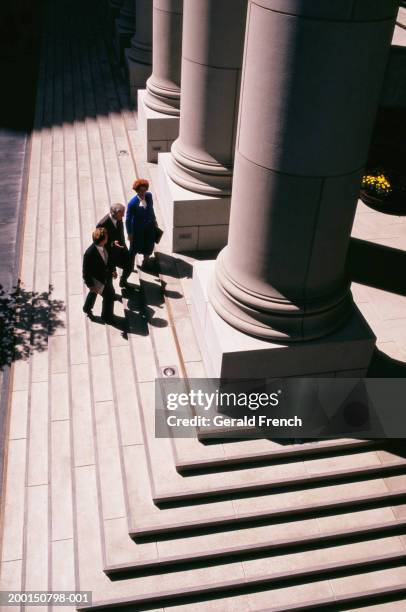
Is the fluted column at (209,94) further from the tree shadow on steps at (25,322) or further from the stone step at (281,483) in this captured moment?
the stone step at (281,483)

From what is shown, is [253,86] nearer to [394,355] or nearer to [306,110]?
[306,110]

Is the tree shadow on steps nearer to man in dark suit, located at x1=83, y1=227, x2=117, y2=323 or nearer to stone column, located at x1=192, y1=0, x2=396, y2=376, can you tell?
man in dark suit, located at x1=83, y1=227, x2=117, y2=323

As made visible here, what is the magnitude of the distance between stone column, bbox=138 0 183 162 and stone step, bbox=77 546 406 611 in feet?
38.2

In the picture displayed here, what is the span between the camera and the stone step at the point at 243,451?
8.64m

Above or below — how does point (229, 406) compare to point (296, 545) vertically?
above

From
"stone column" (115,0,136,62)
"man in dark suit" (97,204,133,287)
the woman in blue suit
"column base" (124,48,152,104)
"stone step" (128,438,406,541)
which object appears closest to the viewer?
"stone step" (128,438,406,541)

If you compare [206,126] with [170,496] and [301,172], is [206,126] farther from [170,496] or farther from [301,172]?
[170,496]

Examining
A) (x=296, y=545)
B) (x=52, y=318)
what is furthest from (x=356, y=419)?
(x=52, y=318)

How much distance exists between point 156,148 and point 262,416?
31.8ft

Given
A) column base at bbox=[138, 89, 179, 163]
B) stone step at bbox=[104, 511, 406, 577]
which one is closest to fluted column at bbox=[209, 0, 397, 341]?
stone step at bbox=[104, 511, 406, 577]

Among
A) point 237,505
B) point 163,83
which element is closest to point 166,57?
point 163,83

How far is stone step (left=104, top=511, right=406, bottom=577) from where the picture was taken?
798 cm

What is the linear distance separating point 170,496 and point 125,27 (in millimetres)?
21591

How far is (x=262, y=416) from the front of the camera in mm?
9242
